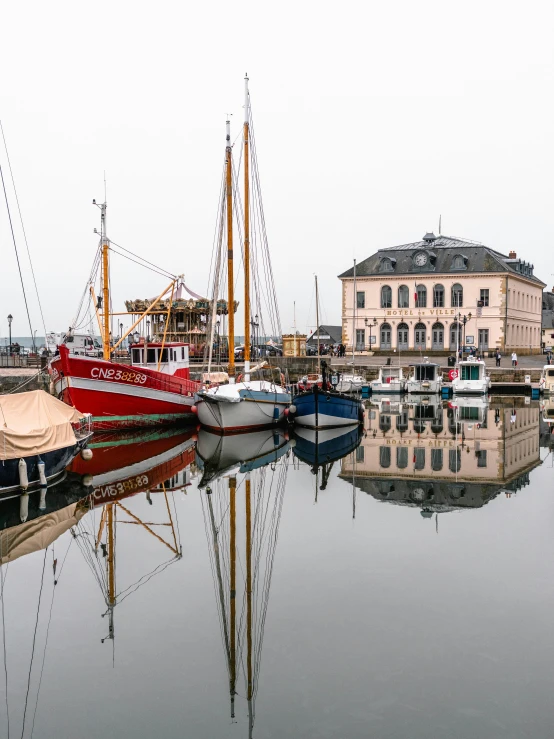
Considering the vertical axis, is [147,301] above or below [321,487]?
above

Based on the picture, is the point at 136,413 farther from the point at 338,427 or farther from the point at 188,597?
the point at 188,597

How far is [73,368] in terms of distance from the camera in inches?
1121

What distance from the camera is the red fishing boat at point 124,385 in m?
28.7

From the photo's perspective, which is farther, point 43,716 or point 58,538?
point 58,538

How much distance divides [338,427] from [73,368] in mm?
11502

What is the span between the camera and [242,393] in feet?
95.4

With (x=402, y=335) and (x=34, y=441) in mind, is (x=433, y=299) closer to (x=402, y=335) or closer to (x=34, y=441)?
(x=402, y=335)

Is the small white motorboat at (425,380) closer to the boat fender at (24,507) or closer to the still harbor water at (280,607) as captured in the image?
the still harbor water at (280,607)

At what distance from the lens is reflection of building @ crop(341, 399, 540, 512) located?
18.7 m

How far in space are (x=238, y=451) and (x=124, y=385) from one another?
6976 mm

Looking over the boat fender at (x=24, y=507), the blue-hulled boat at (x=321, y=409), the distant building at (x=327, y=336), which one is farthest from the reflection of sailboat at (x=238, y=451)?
the distant building at (x=327, y=336)

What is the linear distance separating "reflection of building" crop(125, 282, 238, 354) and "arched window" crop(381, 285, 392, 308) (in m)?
19.4

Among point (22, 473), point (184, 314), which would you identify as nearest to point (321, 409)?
point (22, 473)

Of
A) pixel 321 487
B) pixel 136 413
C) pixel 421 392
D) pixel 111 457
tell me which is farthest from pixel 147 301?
pixel 321 487
